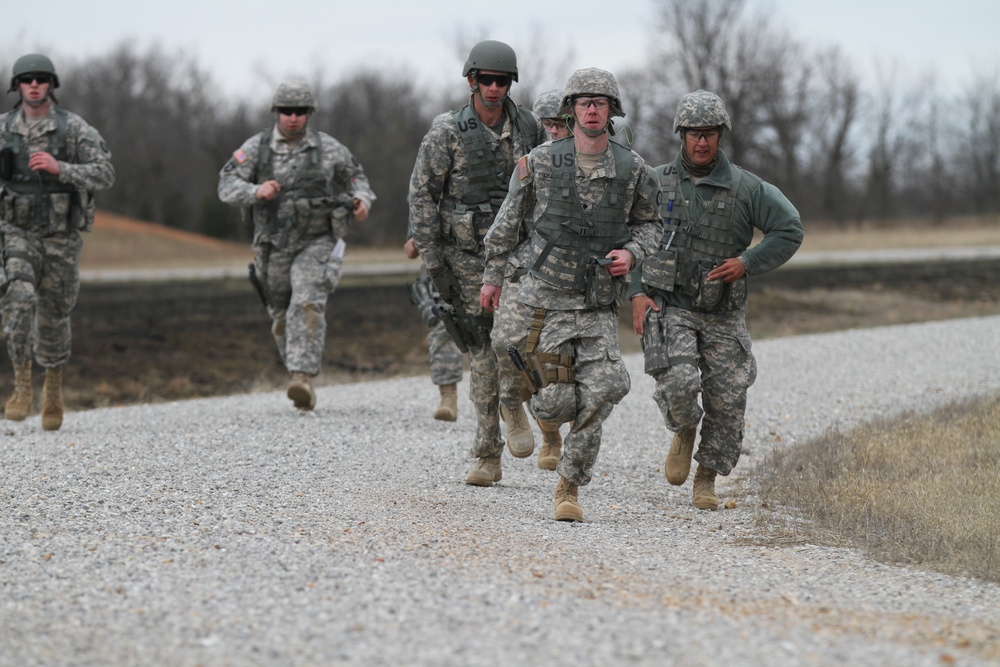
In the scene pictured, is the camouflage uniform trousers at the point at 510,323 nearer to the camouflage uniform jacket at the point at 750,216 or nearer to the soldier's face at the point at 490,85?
the camouflage uniform jacket at the point at 750,216

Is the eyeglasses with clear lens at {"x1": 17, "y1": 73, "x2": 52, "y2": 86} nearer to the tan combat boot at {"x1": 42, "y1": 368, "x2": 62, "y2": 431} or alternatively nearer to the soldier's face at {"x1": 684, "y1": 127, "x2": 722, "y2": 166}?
the tan combat boot at {"x1": 42, "y1": 368, "x2": 62, "y2": 431}

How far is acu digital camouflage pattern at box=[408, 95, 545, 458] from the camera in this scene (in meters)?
8.19

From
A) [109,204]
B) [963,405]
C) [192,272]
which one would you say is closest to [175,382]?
[963,405]

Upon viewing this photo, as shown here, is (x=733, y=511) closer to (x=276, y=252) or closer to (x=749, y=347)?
(x=749, y=347)

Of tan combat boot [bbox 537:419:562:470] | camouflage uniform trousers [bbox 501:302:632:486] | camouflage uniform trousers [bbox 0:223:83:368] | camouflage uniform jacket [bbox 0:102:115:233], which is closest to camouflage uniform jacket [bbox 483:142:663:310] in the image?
camouflage uniform trousers [bbox 501:302:632:486]

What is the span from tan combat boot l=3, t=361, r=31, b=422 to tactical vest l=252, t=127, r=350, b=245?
206 cm

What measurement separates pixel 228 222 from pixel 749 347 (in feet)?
194

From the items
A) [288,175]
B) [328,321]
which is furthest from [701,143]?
[328,321]

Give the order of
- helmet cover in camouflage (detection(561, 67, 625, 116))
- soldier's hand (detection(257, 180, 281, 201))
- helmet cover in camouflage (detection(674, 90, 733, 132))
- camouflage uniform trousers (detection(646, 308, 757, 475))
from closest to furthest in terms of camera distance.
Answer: helmet cover in camouflage (detection(561, 67, 625, 116)) < helmet cover in camouflage (detection(674, 90, 733, 132)) < camouflage uniform trousers (detection(646, 308, 757, 475)) < soldier's hand (detection(257, 180, 281, 201))

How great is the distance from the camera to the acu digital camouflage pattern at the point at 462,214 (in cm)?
819

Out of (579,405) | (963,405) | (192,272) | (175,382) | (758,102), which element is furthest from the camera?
(758,102)

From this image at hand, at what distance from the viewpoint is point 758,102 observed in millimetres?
64500

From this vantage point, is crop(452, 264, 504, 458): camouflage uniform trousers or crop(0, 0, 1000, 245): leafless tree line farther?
crop(0, 0, 1000, 245): leafless tree line

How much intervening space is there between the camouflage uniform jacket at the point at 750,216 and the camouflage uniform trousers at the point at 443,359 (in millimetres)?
3595
